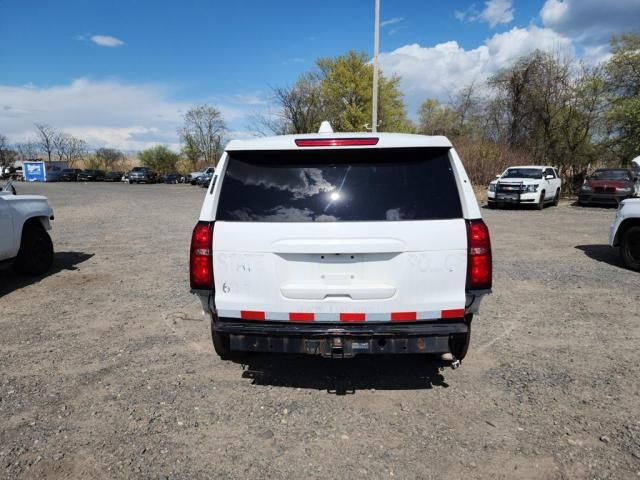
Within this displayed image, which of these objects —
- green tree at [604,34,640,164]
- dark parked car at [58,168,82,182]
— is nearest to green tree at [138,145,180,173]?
dark parked car at [58,168,82,182]

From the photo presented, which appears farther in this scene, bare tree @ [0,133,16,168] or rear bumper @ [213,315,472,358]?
bare tree @ [0,133,16,168]

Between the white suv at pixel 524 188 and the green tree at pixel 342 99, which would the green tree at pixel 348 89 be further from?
the white suv at pixel 524 188

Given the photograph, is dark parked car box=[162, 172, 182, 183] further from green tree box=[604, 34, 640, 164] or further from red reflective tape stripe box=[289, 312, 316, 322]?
red reflective tape stripe box=[289, 312, 316, 322]

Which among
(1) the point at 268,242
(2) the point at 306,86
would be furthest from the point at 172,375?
(2) the point at 306,86

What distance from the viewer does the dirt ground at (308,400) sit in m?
2.57

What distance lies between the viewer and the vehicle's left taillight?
2.93 meters

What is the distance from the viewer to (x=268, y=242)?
112 inches

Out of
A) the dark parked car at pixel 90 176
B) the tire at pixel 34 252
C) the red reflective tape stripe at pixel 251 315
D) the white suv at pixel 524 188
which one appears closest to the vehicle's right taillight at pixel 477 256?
the red reflective tape stripe at pixel 251 315

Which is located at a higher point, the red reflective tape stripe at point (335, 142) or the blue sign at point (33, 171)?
the blue sign at point (33, 171)

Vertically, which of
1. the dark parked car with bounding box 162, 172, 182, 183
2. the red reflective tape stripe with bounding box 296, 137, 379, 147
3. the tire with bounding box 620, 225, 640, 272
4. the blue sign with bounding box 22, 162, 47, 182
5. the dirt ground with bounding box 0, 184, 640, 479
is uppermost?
the blue sign with bounding box 22, 162, 47, 182

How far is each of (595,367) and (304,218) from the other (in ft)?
9.85

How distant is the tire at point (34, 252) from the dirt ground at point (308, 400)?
1267mm

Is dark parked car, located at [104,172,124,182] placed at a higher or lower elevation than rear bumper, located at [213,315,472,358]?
higher

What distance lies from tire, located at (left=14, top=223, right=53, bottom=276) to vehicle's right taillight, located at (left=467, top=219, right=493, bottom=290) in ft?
22.3
